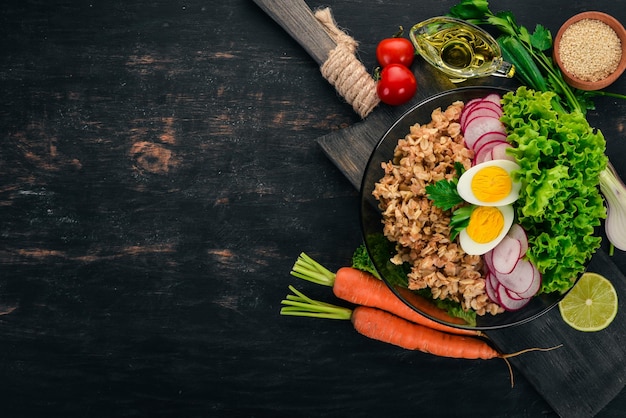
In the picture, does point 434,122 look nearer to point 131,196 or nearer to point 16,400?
point 131,196

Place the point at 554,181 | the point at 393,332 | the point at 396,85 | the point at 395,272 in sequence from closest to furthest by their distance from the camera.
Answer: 1. the point at 554,181
2. the point at 395,272
3. the point at 396,85
4. the point at 393,332

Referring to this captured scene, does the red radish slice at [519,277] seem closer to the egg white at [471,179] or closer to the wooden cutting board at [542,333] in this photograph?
the egg white at [471,179]

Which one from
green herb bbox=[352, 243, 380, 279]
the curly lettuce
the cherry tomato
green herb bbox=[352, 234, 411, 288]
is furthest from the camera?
green herb bbox=[352, 243, 380, 279]

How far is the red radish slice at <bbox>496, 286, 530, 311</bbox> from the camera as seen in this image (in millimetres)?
2148

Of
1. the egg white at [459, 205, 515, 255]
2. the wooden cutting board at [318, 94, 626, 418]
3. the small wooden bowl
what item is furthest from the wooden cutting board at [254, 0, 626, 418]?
the egg white at [459, 205, 515, 255]

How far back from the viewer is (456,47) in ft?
8.25

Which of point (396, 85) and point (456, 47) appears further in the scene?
point (456, 47)

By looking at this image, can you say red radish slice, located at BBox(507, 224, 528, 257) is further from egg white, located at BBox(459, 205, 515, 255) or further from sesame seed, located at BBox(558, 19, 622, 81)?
sesame seed, located at BBox(558, 19, 622, 81)

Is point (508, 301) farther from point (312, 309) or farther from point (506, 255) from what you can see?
point (312, 309)

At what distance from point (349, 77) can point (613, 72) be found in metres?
1.10

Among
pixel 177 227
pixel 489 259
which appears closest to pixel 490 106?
pixel 489 259

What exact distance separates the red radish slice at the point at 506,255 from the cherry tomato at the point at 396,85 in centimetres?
72

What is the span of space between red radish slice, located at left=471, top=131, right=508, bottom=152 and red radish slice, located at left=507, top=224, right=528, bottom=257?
309 mm

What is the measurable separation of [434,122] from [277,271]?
0.97 m
